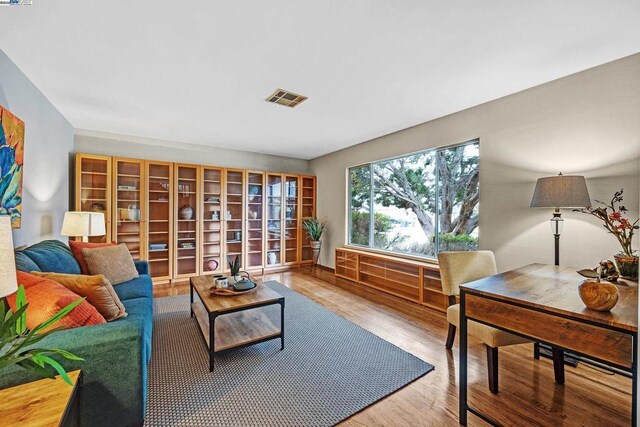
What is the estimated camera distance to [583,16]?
169 cm

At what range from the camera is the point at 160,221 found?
177 inches

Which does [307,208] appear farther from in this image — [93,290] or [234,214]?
[93,290]

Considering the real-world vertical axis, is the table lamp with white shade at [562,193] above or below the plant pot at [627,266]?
above

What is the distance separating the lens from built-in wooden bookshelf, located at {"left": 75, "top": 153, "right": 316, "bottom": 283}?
412 centimetres

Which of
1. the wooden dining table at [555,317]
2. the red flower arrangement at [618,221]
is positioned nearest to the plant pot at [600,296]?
the wooden dining table at [555,317]

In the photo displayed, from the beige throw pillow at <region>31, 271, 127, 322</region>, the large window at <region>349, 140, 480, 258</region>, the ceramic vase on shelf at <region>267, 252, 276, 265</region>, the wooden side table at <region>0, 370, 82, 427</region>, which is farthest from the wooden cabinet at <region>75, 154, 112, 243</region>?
the large window at <region>349, 140, 480, 258</region>

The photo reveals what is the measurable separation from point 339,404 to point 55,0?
118 inches

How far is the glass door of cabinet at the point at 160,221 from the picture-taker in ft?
14.6

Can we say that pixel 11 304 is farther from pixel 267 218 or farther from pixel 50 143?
pixel 267 218

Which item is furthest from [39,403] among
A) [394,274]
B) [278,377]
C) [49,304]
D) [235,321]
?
[394,274]

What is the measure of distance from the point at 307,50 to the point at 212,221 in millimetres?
3803

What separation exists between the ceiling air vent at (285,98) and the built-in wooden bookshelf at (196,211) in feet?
7.81

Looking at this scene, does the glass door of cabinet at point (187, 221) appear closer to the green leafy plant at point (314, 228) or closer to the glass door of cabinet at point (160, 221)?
the glass door of cabinet at point (160, 221)

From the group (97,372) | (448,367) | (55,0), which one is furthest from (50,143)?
(448,367)
